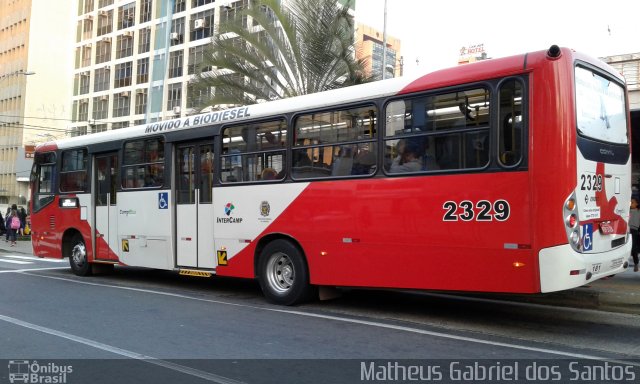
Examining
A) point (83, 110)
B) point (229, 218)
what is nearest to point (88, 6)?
point (83, 110)

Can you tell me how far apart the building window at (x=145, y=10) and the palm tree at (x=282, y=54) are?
45211 mm

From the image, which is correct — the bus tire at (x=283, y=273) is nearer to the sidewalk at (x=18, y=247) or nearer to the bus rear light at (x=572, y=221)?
the bus rear light at (x=572, y=221)

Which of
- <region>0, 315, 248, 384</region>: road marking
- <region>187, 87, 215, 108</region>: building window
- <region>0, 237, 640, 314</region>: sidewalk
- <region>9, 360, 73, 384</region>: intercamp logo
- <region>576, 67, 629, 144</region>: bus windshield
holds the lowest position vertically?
<region>9, 360, 73, 384</region>: intercamp logo

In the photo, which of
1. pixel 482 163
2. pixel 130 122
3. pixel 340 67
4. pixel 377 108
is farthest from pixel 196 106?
pixel 130 122

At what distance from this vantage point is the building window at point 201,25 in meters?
50.7

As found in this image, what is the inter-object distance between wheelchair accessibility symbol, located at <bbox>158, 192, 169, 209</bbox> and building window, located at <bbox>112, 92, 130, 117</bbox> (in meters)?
49.7

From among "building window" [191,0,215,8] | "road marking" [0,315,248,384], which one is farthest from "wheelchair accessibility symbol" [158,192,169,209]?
"building window" [191,0,215,8]

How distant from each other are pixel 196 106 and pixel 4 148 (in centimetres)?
5748

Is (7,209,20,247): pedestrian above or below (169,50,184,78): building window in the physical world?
below

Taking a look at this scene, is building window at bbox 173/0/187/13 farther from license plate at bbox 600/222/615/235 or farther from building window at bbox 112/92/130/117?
license plate at bbox 600/222/615/235

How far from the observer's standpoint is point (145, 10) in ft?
188

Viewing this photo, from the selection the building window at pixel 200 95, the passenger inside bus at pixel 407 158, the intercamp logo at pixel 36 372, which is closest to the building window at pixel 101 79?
the building window at pixel 200 95

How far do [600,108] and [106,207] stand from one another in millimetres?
9525

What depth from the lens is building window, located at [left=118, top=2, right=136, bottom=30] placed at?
58.6 metres
